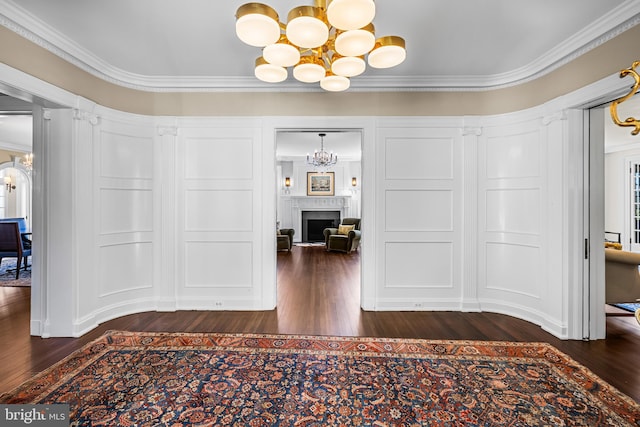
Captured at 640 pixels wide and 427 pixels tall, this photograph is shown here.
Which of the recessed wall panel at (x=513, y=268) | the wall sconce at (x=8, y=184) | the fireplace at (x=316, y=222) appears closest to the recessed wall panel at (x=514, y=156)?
the recessed wall panel at (x=513, y=268)

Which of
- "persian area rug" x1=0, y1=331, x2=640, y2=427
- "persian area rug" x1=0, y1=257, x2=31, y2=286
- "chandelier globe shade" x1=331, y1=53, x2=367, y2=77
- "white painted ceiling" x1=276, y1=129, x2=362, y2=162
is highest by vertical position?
"white painted ceiling" x1=276, y1=129, x2=362, y2=162

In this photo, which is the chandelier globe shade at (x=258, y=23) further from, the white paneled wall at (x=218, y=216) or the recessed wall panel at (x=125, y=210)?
the recessed wall panel at (x=125, y=210)

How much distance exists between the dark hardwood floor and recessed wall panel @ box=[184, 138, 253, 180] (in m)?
1.65

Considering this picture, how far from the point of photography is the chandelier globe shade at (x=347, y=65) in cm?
192

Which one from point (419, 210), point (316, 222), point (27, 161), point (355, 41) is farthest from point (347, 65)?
point (27, 161)

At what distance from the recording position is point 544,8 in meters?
2.28

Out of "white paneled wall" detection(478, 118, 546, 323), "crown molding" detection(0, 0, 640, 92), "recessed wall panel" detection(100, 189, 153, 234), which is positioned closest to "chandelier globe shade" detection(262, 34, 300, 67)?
"crown molding" detection(0, 0, 640, 92)

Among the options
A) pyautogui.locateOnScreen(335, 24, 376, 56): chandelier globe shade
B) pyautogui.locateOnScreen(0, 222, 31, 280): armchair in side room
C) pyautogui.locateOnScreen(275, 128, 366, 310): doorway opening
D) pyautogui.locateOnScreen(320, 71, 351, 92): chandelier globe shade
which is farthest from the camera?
pyautogui.locateOnScreen(275, 128, 366, 310): doorway opening

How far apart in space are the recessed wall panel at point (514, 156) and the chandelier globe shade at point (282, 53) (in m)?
2.68

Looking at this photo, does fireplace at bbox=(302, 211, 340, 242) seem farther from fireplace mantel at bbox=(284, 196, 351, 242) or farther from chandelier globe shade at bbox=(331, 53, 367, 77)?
chandelier globe shade at bbox=(331, 53, 367, 77)

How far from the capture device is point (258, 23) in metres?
1.59

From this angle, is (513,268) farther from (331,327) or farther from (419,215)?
(331,327)

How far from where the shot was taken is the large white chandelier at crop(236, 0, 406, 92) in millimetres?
1537

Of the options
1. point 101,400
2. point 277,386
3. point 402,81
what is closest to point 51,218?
point 101,400
